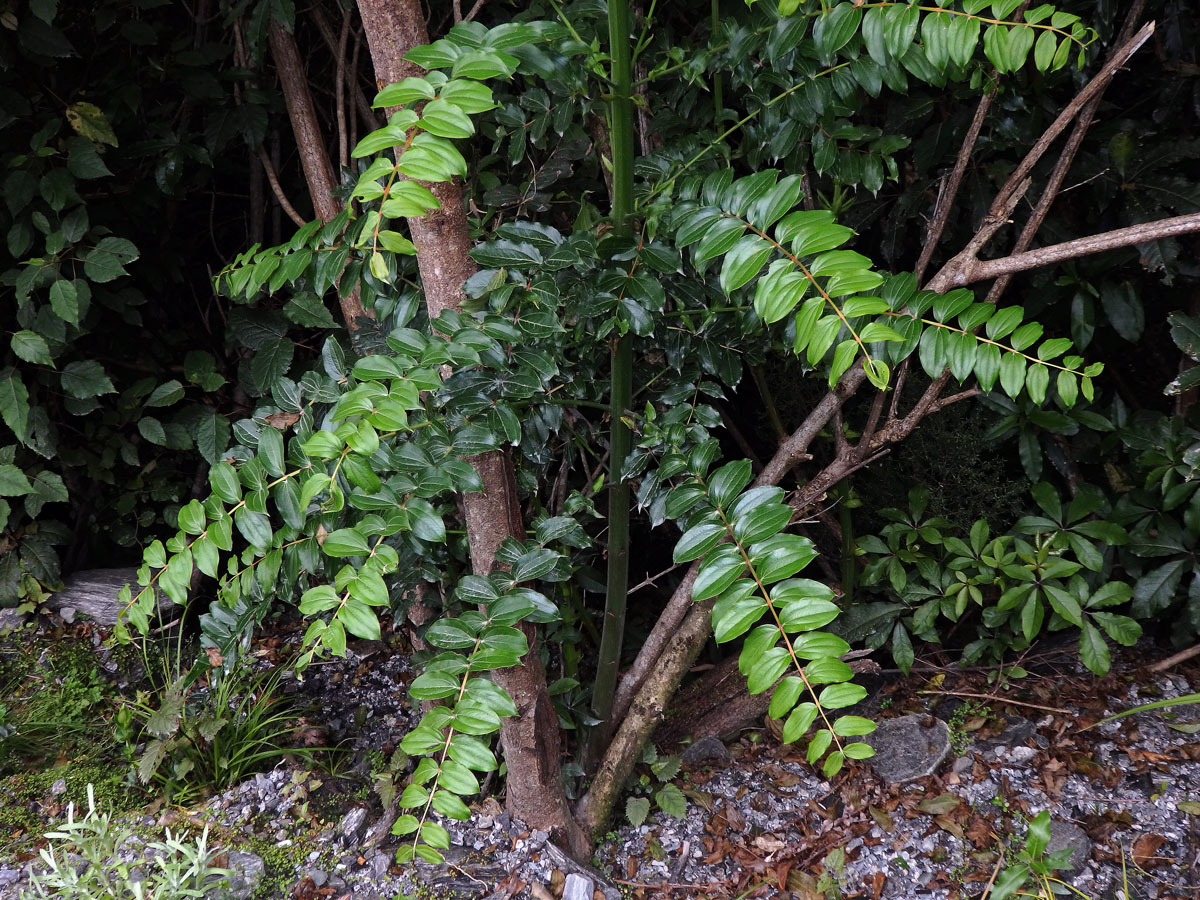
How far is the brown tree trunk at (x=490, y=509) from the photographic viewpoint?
Result: 131cm

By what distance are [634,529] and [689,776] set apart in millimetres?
673

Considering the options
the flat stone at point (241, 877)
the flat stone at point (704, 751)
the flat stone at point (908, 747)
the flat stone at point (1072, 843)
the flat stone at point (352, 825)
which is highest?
the flat stone at point (241, 877)

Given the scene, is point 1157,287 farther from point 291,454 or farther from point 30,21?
point 30,21

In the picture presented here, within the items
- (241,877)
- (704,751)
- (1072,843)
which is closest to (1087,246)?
(1072,843)

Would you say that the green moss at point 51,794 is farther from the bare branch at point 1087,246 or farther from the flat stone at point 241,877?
the bare branch at point 1087,246

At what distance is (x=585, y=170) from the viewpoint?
180 centimetres

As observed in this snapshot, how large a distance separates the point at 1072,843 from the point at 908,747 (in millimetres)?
380

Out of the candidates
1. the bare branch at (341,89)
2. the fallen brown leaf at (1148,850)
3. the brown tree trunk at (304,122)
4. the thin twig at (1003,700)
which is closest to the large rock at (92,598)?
the brown tree trunk at (304,122)

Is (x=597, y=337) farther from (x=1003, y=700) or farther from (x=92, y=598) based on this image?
(x=92, y=598)

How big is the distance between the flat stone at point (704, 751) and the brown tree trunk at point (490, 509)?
1.22 feet

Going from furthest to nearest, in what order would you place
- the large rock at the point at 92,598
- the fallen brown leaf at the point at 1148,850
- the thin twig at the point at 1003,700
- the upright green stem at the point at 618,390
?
1. the large rock at the point at 92,598
2. the thin twig at the point at 1003,700
3. the fallen brown leaf at the point at 1148,850
4. the upright green stem at the point at 618,390

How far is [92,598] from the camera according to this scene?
2.51m

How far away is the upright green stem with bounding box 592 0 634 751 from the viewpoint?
1.19m

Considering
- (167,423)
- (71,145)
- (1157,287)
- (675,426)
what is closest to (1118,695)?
(1157,287)
